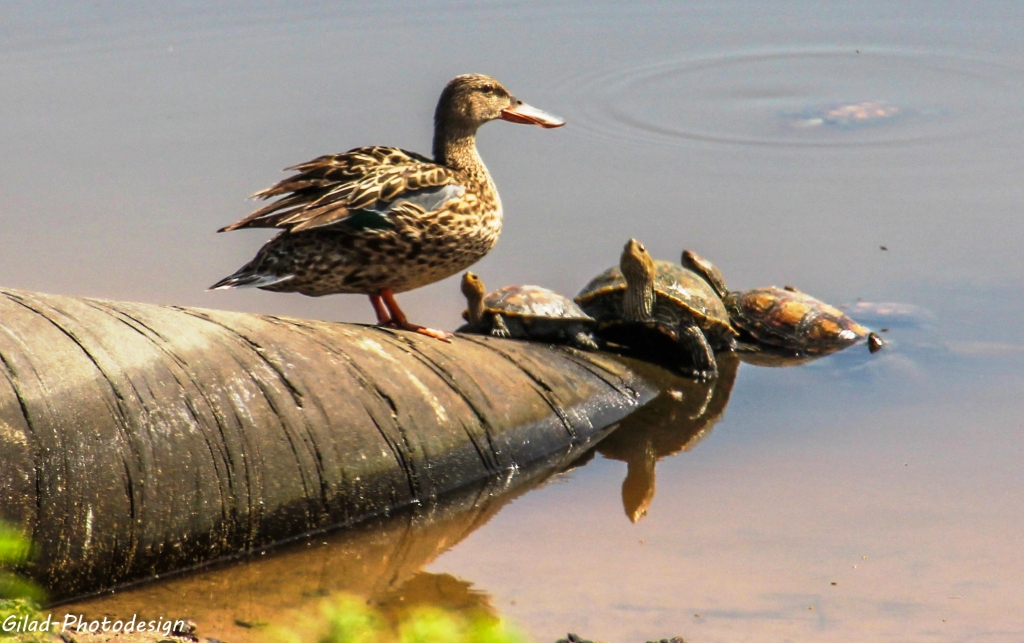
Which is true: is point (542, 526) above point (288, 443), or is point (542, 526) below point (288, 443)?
below

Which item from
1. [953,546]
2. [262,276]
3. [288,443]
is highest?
[262,276]

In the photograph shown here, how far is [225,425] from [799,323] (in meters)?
3.39

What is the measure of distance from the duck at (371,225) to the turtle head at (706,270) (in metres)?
1.83

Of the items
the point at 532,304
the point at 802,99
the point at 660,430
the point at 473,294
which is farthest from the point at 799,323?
the point at 802,99

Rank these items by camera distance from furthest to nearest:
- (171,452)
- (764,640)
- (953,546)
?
(953,546) → (171,452) → (764,640)

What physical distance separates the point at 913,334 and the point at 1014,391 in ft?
2.64

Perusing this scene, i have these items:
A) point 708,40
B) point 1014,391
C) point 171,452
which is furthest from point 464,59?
point 171,452

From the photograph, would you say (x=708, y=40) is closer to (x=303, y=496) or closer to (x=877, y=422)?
(x=877, y=422)

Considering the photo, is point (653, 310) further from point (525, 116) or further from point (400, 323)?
point (400, 323)

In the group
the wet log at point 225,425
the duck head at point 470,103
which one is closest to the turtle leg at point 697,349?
the wet log at point 225,425

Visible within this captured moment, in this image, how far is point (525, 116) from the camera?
21.9ft

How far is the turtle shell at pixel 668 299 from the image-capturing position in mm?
Answer: 6879

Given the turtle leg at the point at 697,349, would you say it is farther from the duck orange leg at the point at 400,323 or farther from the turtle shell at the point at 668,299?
the duck orange leg at the point at 400,323

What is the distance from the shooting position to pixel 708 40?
37.9 feet
